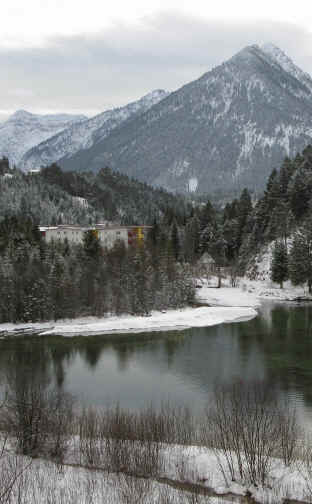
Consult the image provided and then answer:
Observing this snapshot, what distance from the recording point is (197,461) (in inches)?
813

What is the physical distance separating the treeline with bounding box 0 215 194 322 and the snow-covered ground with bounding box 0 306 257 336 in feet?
6.68

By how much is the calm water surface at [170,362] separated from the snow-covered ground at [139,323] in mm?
2822

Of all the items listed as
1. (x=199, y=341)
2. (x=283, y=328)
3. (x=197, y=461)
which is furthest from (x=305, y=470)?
(x=283, y=328)

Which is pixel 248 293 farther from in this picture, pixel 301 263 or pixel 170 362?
pixel 170 362

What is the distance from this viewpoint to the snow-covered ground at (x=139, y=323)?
2453 inches

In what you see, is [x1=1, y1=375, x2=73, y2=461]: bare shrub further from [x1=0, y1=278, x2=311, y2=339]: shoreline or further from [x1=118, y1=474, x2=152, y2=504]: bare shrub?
[x1=0, y1=278, x2=311, y2=339]: shoreline

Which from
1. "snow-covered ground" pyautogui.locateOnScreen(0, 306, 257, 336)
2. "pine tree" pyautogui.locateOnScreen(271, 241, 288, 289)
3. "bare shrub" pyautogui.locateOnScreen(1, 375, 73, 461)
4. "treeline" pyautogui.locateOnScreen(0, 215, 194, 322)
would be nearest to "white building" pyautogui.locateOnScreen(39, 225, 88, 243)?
"treeline" pyautogui.locateOnScreen(0, 215, 194, 322)

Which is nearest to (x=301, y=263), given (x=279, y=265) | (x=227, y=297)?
(x=279, y=265)

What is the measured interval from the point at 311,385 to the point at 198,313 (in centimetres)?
3308

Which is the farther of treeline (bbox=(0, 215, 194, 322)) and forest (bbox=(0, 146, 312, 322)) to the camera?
forest (bbox=(0, 146, 312, 322))

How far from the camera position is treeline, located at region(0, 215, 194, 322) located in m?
67.5

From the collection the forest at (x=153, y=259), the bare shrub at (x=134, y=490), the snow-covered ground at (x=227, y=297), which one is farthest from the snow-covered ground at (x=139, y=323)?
the bare shrub at (x=134, y=490)

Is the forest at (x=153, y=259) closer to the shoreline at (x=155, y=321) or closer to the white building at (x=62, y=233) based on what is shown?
the shoreline at (x=155, y=321)

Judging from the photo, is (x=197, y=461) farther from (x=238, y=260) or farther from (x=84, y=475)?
(x=238, y=260)
